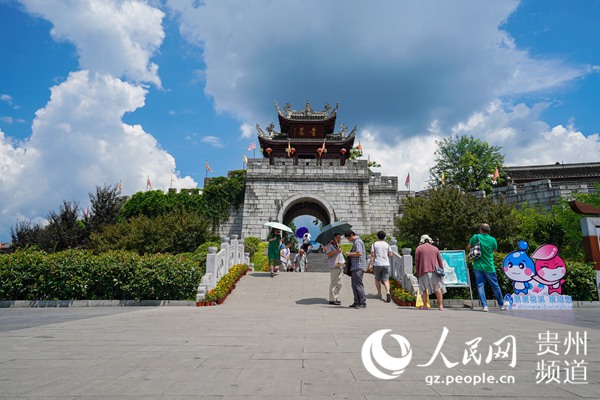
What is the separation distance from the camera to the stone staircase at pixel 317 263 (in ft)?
60.0

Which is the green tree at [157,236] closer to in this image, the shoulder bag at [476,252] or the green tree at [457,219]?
the green tree at [457,219]

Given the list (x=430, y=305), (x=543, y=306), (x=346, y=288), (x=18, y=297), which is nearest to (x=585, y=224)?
(x=543, y=306)

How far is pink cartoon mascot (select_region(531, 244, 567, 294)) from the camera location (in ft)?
27.0

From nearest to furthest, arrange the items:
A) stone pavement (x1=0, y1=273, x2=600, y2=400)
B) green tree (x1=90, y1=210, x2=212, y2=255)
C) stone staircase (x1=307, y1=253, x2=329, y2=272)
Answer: stone pavement (x1=0, y1=273, x2=600, y2=400), green tree (x1=90, y1=210, x2=212, y2=255), stone staircase (x1=307, y1=253, x2=329, y2=272)

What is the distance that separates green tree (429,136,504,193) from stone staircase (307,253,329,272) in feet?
58.4

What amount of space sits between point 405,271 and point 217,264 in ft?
19.0

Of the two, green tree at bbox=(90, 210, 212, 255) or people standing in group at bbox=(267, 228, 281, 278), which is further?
green tree at bbox=(90, 210, 212, 255)

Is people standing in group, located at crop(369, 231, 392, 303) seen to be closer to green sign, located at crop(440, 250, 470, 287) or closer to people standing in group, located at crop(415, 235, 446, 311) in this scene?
people standing in group, located at crop(415, 235, 446, 311)

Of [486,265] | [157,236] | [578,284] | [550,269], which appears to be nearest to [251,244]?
[157,236]

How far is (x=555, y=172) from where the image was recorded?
32969 mm

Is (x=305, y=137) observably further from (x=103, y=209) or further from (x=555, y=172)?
(x=555, y=172)

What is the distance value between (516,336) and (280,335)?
2.81 m

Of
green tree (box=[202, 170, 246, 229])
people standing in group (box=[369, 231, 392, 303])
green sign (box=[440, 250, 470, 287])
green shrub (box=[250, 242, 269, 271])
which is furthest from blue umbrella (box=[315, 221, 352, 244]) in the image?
green tree (box=[202, 170, 246, 229])

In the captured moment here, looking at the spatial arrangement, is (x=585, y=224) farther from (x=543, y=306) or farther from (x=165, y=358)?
(x=165, y=358)
